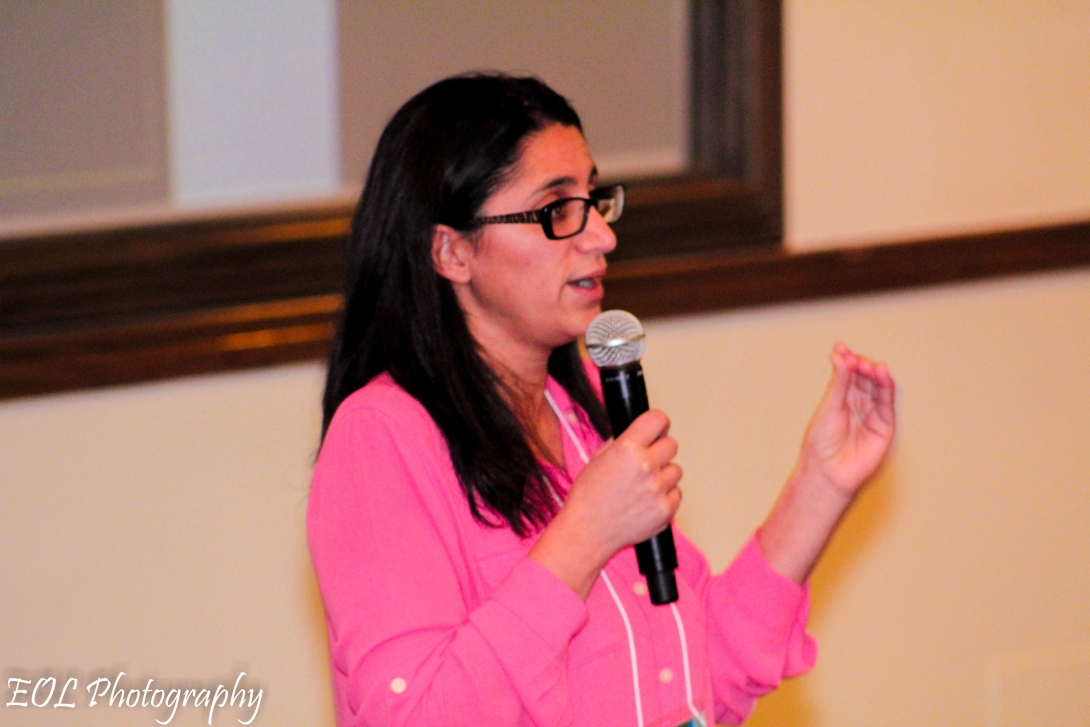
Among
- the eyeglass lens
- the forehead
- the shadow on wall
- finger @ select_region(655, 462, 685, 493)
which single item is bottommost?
the shadow on wall

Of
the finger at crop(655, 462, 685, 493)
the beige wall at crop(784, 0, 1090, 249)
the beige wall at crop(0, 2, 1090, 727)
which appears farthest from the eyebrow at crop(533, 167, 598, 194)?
the beige wall at crop(784, 0, 1090, 249)

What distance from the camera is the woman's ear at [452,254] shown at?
4.56ft

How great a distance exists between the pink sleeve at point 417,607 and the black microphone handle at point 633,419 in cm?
11

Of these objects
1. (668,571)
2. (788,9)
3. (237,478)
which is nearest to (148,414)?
(237,478)

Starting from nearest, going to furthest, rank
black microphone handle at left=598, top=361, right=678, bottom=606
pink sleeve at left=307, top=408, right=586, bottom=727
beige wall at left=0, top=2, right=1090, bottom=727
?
pink sleeve at left=307, top=408, right=586, bottom=727, black microphone handle at left=598, top=361, right=678, bottom=606, beige wall at left=0, top=2, right=1090, bottom=727

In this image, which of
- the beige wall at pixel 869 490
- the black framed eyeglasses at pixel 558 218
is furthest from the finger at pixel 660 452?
the beige wall at pixel 869 490

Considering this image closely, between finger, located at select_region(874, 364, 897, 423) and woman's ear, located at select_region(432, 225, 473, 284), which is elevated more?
woman's ear, located at select_region(432, 225, 473, 284)

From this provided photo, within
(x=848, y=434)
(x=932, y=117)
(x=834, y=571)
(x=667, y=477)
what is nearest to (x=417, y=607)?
(x=667, y=477)

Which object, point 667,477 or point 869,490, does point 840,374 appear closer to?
point 667,477

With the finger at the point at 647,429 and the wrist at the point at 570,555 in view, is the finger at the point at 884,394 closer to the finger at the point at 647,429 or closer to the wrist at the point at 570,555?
the finger at the point at 647,429

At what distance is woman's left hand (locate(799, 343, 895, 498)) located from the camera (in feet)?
4.83

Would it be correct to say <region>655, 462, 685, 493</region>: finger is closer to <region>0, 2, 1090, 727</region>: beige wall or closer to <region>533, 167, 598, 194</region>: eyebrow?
<region>533, 167, 598, 194</region>: eyebrow

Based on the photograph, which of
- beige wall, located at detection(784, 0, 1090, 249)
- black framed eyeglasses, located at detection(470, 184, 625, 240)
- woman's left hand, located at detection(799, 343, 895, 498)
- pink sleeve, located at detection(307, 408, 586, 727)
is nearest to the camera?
pink sleeve, located at detection(307, 408, 586, 727)

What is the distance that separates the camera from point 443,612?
3.86 feet
